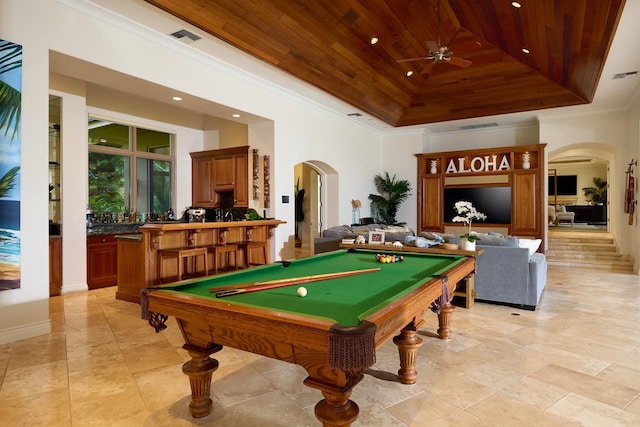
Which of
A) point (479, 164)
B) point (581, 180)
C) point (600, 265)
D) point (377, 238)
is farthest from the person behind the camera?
point (581, 180)

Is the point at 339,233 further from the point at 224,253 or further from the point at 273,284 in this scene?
the point at 273,284

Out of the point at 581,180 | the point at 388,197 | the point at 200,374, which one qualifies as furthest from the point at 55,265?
the point at 581,180

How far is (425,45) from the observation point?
6668 millimetres

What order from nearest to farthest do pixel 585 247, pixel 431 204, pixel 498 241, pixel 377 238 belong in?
pixel 498 241 < pixel 377 238 < pixel 585 247 < pixel 431 204

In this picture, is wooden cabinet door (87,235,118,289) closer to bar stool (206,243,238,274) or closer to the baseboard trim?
the baseboard trim

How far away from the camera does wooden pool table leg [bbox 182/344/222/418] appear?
215 centimetres

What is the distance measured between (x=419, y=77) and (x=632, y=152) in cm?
433

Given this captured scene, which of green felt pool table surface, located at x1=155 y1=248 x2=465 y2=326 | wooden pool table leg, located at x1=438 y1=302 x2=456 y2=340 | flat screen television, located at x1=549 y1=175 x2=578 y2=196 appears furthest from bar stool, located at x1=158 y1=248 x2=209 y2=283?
flat screen television, located at x1=549 y1=175 x2=578 y2=196

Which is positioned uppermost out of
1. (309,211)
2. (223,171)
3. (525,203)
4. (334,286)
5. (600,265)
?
(223,171)

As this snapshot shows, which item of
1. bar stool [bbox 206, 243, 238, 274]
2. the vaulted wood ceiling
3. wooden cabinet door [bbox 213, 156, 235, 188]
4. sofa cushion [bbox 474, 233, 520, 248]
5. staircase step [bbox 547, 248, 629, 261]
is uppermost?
the vaulted wood ceiling

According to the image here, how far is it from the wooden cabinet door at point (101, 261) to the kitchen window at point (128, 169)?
2.33ft

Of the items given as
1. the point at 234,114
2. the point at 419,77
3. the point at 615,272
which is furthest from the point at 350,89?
the point at 615,272

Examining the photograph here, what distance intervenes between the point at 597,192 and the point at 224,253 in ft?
50.0

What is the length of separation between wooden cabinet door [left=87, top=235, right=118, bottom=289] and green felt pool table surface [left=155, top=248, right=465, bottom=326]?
4.52 metres
